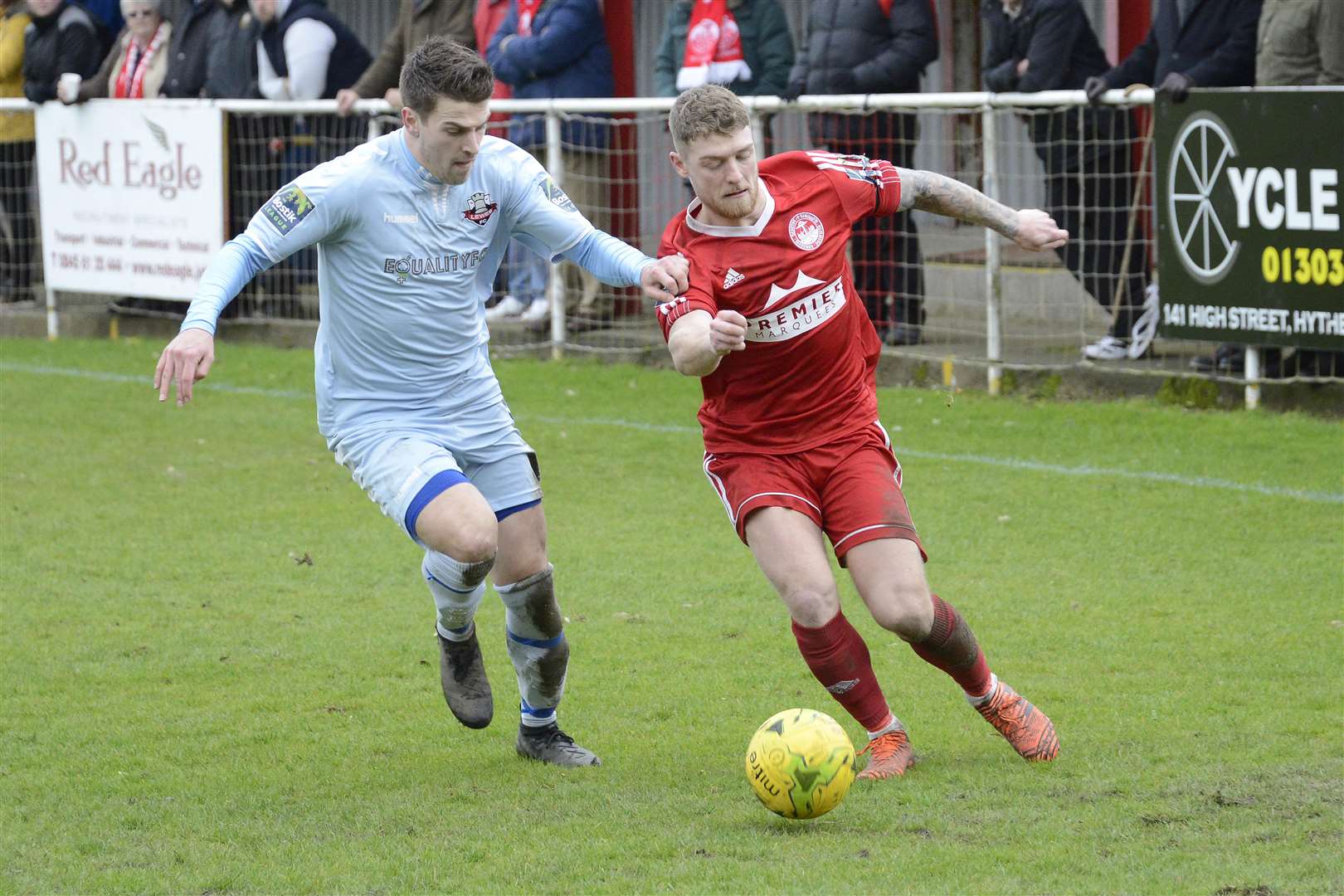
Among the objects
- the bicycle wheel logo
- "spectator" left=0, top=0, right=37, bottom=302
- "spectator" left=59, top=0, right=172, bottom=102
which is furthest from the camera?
"spectator" left=0, top=0, right=37, bottom=302

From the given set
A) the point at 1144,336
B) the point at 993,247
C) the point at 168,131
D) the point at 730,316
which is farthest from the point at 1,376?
the point at 730,316

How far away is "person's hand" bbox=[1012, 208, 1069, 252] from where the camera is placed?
18.2 ft

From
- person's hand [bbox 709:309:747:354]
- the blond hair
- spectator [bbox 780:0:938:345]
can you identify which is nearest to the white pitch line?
spectator [bbox 780:0:938:345]

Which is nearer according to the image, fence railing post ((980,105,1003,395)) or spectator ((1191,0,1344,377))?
spectator ((1191,0,1344,377))

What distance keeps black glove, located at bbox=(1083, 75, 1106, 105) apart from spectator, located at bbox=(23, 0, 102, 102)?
339 inches

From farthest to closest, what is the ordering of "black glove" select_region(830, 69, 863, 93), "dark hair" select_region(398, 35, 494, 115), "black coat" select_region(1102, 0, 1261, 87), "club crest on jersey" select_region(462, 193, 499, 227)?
"black glove" select_region(830, 69, 863, 93) < "black coat" select_region(1102, 0, 1261, 87) < "club crest on jersey" select_region(462, 193, 499, 227) < "dark hair" select_region(398, 35, 494, 115)

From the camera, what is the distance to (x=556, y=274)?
42.8 feet

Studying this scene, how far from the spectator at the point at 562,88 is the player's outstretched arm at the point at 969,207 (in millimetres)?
7186

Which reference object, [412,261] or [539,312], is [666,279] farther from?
[539,312]

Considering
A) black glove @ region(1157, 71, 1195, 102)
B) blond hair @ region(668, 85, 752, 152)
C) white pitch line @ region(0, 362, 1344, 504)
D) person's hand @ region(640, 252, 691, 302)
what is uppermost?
black glove @ region(1157, 71, 1195, 102)

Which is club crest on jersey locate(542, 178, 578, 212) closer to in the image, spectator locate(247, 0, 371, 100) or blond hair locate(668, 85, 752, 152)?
blond hair locate(668, 85, 752, 152)

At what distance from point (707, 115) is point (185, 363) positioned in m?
1.57

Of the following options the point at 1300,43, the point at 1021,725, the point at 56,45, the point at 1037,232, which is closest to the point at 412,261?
the point at 1037,232

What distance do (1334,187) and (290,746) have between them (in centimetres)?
632
